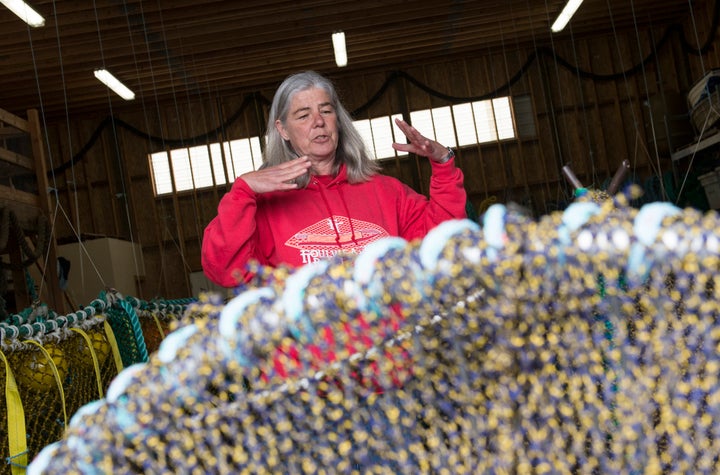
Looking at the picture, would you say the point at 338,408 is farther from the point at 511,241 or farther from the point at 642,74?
the point at 642,74

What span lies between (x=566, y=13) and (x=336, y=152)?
10.9 metres

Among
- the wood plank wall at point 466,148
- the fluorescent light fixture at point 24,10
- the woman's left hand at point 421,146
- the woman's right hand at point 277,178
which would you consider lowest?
the woman's right hand at point 277,178

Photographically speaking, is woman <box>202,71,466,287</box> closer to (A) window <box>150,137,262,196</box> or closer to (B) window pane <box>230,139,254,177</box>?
(A) window <box>150,137,262,196</box>

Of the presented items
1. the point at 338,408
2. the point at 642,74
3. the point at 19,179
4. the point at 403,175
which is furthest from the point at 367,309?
the point at 642,74

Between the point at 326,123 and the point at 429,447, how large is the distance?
1482mm

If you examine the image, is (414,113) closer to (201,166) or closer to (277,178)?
(201,166)

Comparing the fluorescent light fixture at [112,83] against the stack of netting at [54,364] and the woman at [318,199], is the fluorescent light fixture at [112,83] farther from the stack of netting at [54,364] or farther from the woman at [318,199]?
the woman at [318,199]

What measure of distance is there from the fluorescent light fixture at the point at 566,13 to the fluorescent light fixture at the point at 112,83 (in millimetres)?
6262

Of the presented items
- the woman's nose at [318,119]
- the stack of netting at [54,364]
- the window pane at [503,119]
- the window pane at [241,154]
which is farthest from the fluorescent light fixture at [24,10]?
the window pane at [503,119]

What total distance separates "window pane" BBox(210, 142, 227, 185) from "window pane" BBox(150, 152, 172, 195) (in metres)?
0.80

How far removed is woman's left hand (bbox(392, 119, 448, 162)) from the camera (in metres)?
1.98

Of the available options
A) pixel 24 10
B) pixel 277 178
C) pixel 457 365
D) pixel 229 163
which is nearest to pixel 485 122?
pixel 229 163

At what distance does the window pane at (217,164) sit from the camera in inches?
607

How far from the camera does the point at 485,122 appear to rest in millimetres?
15508
